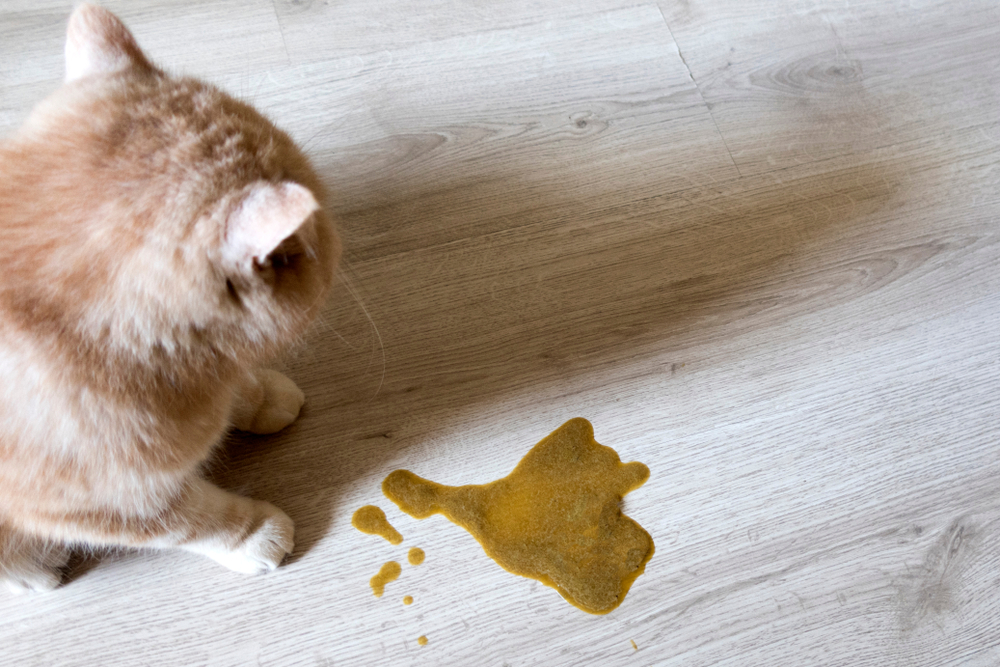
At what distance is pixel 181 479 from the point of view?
0.81 m

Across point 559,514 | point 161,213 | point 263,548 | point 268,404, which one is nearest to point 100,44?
point 161,213

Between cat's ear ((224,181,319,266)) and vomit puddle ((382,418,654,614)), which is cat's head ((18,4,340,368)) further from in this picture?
vomit puddle ((382,418,654,614))

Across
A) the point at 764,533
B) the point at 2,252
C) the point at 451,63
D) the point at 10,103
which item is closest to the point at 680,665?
the point at 764,533

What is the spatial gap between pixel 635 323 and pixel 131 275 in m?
0.79

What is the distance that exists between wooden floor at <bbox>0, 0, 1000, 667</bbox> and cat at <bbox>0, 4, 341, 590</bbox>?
28cm

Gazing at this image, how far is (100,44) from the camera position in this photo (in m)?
0.70

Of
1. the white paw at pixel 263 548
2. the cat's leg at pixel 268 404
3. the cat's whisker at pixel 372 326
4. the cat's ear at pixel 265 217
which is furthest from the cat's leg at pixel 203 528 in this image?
the cat's ear at pixel 265 217

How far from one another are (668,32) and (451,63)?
0.45 meters

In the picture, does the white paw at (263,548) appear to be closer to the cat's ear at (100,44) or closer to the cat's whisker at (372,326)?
the cat's whisker at (372,326)

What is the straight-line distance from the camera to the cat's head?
587mm

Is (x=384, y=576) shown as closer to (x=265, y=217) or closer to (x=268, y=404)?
(x=268, y=404)

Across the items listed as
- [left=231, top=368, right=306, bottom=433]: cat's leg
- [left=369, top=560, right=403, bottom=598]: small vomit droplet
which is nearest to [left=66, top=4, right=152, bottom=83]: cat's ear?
[left=231, top=368, right=306, bottom=433]: cat's leg

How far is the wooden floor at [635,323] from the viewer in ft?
3.19

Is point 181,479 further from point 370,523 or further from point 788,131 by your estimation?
point 788,131
